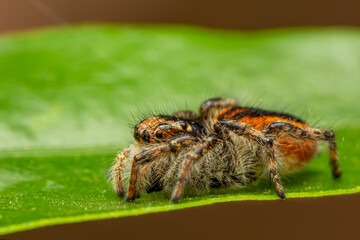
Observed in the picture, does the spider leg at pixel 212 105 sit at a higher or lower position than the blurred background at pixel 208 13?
A: lower

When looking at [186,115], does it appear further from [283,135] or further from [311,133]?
[311,133]

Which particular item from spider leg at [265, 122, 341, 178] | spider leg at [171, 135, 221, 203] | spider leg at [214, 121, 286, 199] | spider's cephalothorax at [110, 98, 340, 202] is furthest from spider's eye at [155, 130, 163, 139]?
spider leg at [265, 122, 341, 178]

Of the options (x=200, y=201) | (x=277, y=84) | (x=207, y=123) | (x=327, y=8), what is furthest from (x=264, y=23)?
(x=200, y=201)

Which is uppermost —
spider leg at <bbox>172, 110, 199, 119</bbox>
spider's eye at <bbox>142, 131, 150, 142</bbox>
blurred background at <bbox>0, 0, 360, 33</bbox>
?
blurred background at <bbox>0, 0, 360, 33</bbox>

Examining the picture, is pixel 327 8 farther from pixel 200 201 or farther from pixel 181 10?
pixel 200 201

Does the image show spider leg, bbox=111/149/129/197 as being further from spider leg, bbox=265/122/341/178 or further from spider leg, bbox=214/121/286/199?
spider leg, bbox=265/122/341/178

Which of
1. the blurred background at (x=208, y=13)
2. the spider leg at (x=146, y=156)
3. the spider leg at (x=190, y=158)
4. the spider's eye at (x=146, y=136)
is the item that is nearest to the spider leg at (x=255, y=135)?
the spider leg at (x=190, y=158)

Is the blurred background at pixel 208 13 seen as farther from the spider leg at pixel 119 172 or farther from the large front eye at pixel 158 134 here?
the large front eye at pixel 158 134
